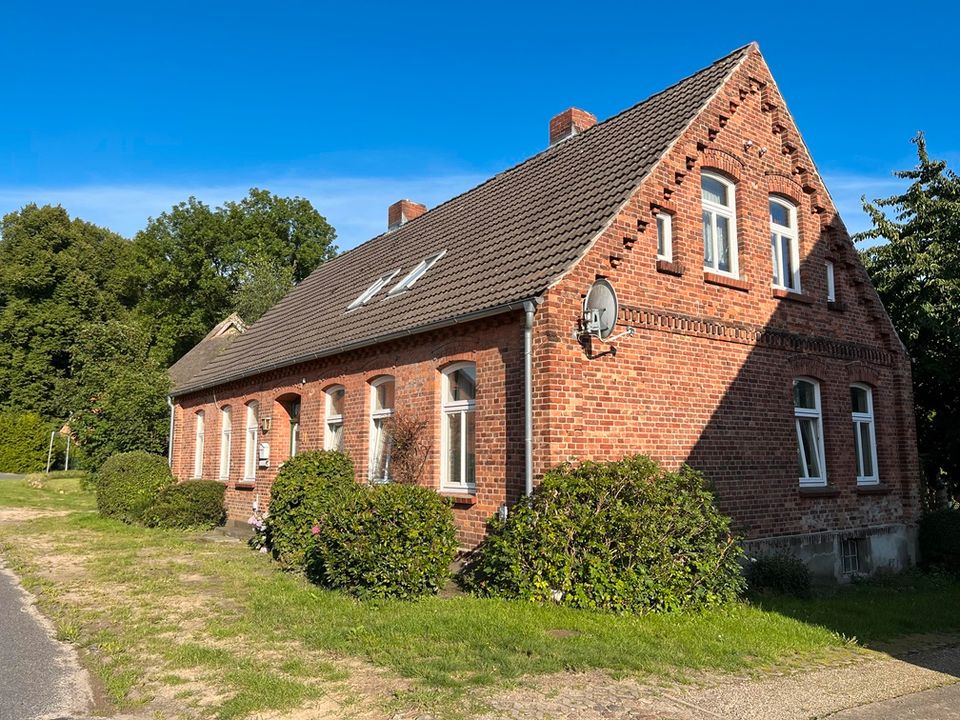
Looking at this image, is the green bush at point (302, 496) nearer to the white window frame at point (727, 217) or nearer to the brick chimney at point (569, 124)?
the white window frame at point (727, 217)

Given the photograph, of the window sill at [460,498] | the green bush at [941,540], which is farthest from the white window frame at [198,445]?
the green bush at [941,540]

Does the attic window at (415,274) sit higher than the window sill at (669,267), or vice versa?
the attic window at (415,274)

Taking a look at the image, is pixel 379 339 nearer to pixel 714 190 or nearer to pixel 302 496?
pixel 302 496

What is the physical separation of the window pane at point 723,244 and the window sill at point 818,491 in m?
3.64

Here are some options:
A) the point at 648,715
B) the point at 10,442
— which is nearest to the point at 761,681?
the point at 648,715

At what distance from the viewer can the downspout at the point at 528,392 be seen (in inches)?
352

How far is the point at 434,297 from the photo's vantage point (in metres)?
11.8

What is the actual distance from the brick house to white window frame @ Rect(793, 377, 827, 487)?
1.6 inches

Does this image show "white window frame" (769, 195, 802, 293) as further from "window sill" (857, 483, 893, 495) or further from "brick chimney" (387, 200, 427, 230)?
"brick chimney" (387, 200, 427, 230)

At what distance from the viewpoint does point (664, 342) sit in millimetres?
10188

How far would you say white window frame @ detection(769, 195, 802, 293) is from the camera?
1231 cm

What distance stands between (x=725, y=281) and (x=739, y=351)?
1.07 m

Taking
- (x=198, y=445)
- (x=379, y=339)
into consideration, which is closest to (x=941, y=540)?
(x=379, y=339)

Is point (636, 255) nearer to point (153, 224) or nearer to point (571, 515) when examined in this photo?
point (571, 515)
